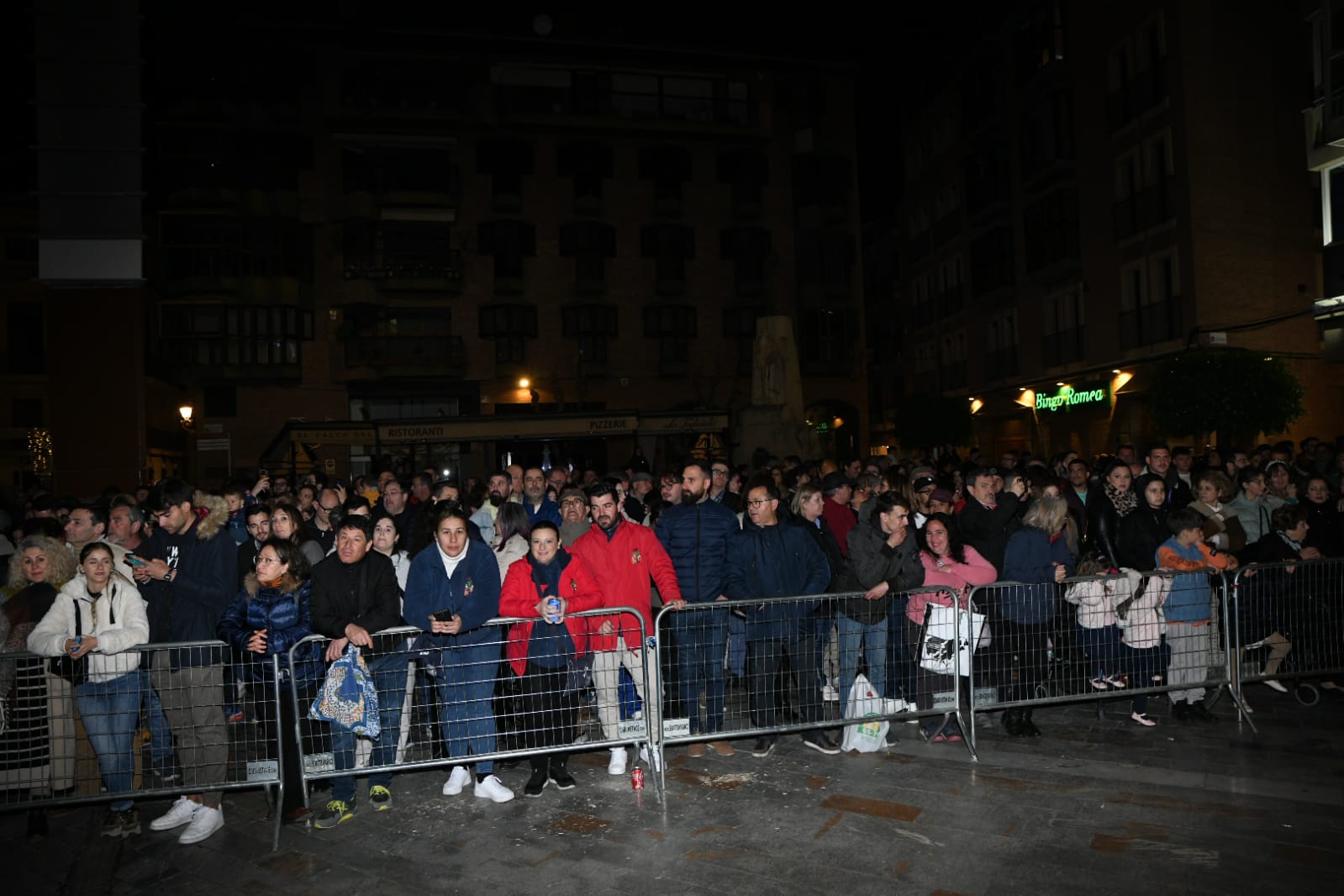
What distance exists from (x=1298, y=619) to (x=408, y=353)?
32904 mm

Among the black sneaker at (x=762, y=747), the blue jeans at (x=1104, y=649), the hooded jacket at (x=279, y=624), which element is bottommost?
the black sneaker at (x=762, y=747)

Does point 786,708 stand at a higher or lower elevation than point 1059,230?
lower

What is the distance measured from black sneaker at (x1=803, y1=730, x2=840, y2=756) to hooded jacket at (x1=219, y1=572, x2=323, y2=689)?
3.37 meters

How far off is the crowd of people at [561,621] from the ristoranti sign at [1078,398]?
2094 centimetres

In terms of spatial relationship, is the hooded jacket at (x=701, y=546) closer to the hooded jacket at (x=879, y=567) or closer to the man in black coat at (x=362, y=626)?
the hooded jacket at (x=879, y=567)

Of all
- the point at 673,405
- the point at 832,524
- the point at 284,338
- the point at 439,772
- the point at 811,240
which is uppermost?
the point at 811,240

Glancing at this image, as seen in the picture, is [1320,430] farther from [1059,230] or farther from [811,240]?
[811,240]

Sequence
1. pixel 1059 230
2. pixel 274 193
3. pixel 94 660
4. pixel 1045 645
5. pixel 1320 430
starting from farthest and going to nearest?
pixel 274 193
pixel 1059 230
pixel 1320 430
pixel 1045 645
pixel 94 660

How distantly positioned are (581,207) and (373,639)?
111 feet

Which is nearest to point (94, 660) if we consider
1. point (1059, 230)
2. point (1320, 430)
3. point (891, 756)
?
point (891, 756)

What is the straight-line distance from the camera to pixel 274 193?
3447cm

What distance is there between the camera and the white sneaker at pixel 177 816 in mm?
5473

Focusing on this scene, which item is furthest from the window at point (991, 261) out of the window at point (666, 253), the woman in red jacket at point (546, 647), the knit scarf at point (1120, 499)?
the woman in red jacket at point (546, 647)

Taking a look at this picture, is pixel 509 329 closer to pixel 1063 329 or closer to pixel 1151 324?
pixel 1063 329
